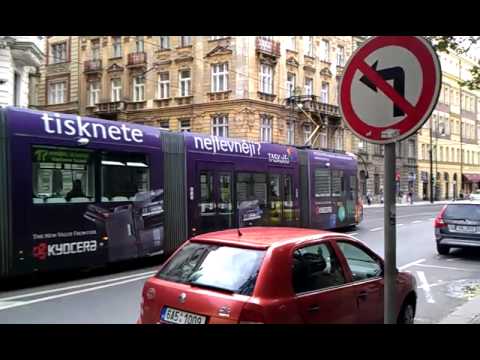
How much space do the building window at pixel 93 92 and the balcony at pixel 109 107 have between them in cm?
179

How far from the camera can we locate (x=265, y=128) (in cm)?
4266

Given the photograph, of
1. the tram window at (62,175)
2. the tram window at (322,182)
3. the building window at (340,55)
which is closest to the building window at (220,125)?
the building window at (340,55)

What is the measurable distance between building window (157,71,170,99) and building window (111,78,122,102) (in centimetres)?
472

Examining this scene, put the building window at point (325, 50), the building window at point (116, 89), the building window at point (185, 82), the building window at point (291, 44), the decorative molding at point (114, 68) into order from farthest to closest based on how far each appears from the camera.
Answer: the building window at point (325, 50) → the building window at point (116, 89) → the decorative molding at point (114, 68) → the building window at point (291, 44) → the building window at point (185, 82)

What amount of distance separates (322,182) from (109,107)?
3349 centimetres

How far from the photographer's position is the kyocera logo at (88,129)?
9523 mm

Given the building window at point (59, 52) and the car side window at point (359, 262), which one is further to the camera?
the building window at point (59, 52)

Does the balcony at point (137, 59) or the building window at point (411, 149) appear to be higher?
the balcony at point (137, 59)

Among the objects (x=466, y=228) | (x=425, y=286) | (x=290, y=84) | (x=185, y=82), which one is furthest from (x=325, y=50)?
(x=425, y=286)

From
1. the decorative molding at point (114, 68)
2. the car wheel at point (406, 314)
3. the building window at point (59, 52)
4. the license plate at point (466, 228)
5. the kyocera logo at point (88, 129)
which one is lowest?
the car wheel at point (406, 314)

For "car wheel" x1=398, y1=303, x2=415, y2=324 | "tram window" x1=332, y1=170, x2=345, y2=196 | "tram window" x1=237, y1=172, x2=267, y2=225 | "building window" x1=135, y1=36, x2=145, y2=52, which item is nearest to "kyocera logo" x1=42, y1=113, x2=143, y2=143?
"tram window" x1=237, y1=172, x2=267, y2=225

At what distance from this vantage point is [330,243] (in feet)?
16.0

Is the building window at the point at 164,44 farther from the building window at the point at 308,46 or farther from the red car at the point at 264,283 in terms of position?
the red car at the point at 264,283
